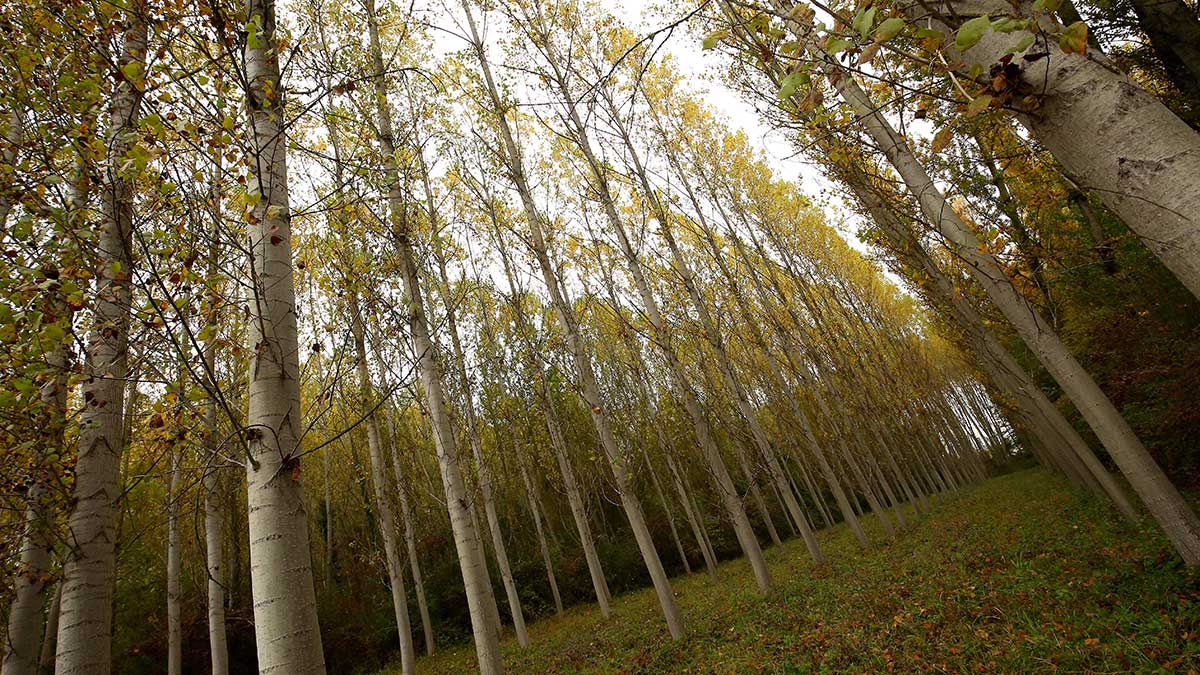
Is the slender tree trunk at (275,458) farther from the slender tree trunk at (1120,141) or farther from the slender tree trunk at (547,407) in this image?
the slender tree trunk at (547,407)

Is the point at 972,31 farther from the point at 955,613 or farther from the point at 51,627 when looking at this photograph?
the point at 51,627

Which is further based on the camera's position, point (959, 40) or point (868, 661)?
point (868, 661)

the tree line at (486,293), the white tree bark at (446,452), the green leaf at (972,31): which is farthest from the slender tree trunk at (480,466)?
the green leaf at (972,31)

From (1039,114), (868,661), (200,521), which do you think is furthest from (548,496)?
(1039,114)

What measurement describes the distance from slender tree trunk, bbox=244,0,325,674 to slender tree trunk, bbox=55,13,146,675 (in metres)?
0.61

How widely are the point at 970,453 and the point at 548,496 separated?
60.6ft

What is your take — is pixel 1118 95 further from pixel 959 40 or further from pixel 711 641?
pixel 711 641

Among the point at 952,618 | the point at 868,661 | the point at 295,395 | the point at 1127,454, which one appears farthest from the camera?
the point at 952,618

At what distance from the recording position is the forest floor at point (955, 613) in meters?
3.75

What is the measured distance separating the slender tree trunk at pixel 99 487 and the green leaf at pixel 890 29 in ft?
9.41

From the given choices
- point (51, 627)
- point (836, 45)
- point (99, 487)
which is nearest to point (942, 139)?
point (836, 45)

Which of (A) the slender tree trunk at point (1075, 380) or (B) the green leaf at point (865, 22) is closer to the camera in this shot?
(B) the green leaf at point (865, 22)

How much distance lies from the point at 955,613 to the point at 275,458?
6180mm

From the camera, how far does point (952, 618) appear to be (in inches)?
191
